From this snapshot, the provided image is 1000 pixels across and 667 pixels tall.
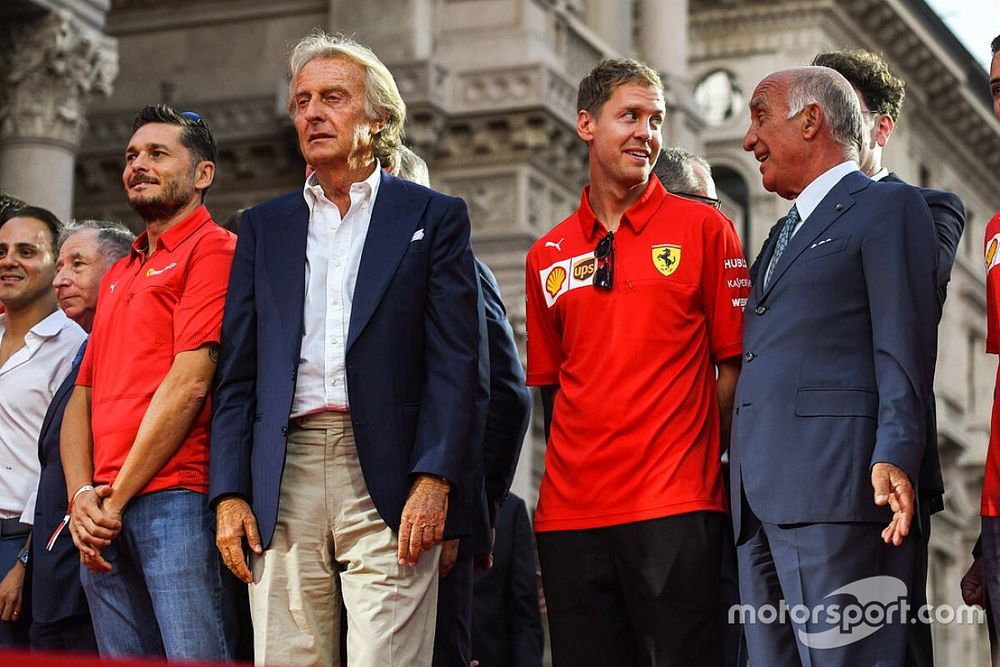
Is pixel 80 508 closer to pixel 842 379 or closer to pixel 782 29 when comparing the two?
pixel 842 379

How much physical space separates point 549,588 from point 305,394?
40.6 inches

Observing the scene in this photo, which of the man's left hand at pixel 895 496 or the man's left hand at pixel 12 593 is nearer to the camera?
the man's left hand at pixel 895 496

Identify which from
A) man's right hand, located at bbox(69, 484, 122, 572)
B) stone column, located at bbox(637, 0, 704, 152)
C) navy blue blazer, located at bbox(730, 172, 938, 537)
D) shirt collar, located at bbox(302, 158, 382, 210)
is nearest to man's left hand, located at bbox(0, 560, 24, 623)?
man's right hand, located at bbox(69, 484, 122, 572)

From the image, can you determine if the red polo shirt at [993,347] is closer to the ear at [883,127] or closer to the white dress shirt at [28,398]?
the ear at [883,127]

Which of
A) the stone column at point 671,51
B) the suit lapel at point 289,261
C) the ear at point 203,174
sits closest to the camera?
the suit lapel at point 289,261

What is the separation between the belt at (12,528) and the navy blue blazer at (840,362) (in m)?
3.21

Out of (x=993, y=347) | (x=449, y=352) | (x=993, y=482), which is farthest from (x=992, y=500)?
(x=449, y=352)

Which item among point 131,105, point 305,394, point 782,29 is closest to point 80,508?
point 305,394

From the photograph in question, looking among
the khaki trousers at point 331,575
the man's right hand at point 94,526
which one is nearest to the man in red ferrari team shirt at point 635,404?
the khaki trousers at point 331,575

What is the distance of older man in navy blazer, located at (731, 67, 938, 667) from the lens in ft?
18.5

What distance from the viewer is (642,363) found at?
20.3 ft

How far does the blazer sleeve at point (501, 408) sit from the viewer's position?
281 inches

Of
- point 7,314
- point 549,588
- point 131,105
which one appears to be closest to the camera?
point 549,588

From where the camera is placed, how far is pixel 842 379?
19.0ft
